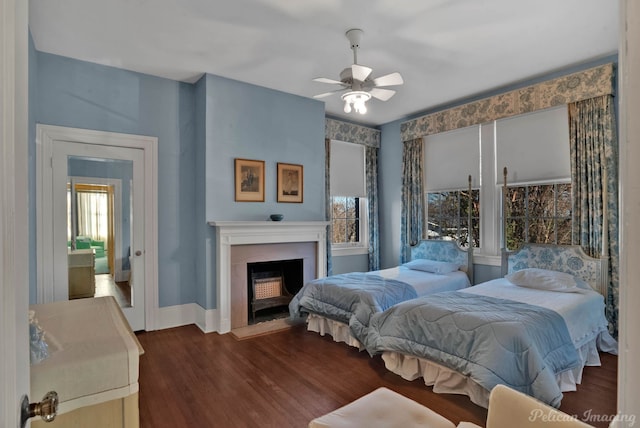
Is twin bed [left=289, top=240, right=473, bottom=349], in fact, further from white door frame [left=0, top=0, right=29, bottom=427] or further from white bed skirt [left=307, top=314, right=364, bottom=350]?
white door frame [left=0, top=0, right=29, bottom=427]

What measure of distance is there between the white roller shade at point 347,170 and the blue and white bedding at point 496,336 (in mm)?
2872

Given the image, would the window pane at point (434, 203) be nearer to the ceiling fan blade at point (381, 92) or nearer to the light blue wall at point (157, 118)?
the ceiling fan blade at point (381, 92)

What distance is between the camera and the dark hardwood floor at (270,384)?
93.4 inches

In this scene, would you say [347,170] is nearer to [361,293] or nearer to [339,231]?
[339,231]

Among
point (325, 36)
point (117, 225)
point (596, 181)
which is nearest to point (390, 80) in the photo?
point (325, 36)

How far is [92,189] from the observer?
377 centimetres

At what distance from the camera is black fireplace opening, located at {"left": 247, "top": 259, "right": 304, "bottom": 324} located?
14.5 ft

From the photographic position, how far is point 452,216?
5.20 m

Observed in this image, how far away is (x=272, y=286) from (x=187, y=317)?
1.11m

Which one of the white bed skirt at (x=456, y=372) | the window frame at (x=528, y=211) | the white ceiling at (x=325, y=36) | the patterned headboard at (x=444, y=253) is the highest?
→ the white ceiling at (x=325, y=36)

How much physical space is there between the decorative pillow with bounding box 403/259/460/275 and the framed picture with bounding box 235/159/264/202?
2.32 metres

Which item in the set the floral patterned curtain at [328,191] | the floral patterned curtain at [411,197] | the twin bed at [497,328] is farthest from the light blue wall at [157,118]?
the floral patterned curtain at [411,197]

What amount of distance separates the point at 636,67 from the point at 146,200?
4286 millimetres

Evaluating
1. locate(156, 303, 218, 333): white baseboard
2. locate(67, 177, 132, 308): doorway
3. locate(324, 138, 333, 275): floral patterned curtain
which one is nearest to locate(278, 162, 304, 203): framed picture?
locate(324, 138, 333, 275): floral patterned curtain
